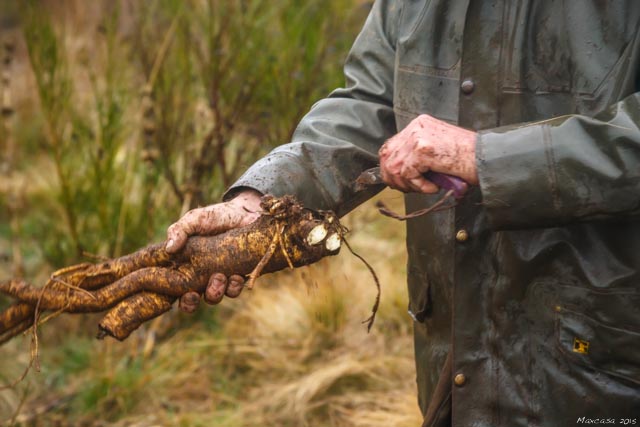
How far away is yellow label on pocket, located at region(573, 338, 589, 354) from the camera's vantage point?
2.13m

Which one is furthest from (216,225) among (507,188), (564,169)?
(564,169)

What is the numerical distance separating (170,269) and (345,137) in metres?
0.73

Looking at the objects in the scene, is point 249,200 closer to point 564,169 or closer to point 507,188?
point 507,188

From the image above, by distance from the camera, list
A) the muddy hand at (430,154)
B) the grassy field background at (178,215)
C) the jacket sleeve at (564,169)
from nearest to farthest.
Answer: the jacket sleeve at (564,169), the muddy hand at (430,154), the grassy field background at (178,215)

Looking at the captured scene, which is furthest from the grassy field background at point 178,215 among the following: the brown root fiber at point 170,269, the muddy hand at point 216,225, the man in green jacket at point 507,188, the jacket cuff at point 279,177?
the jacket cuff at point 279,177

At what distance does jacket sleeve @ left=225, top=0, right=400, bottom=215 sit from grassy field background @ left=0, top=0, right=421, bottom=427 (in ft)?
6.66

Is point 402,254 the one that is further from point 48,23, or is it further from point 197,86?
point 48,23

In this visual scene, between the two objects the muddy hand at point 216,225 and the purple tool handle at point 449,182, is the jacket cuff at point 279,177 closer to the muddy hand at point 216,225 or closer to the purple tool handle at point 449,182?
the muddy hand at point 216,225

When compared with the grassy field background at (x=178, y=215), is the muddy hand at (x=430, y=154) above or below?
above

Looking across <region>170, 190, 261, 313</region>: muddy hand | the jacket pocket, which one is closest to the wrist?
<region>170, 190, 261, 313</region>: muddy hand

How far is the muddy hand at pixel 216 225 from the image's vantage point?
250 cm

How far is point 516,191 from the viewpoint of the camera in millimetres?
1995

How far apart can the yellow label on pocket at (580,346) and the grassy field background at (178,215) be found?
2.20 metres

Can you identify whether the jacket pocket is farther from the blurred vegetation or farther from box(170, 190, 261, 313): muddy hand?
the blurred vegetation
